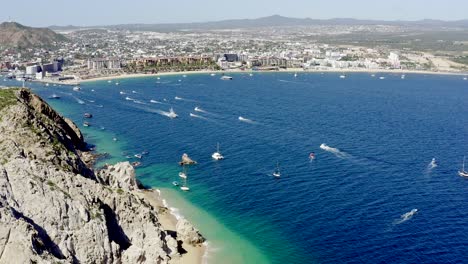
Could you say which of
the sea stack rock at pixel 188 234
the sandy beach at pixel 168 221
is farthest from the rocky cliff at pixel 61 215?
the sandy beach at pixel 168 221

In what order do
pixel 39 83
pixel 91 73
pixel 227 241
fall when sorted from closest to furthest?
pixel 227 241
pixel 39 83
pixel 91 73

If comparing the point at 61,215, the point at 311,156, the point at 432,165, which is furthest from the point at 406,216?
the point at 61,215

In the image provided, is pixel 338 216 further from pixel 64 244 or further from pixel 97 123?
pixel 97 123

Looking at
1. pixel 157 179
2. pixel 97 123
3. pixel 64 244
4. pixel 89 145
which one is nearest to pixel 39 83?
pixel 97 123

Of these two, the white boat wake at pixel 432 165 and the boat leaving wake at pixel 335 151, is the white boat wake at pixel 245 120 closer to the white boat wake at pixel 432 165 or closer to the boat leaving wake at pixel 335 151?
the boat leaving wake at pixel 335 151

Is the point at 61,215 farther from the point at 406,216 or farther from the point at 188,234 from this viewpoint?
the point at 406,216

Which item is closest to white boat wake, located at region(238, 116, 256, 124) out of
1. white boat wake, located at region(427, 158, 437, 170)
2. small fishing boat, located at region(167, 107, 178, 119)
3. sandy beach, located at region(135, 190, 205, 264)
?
small fishing boat, located at region(167, 107, 178, 119)
